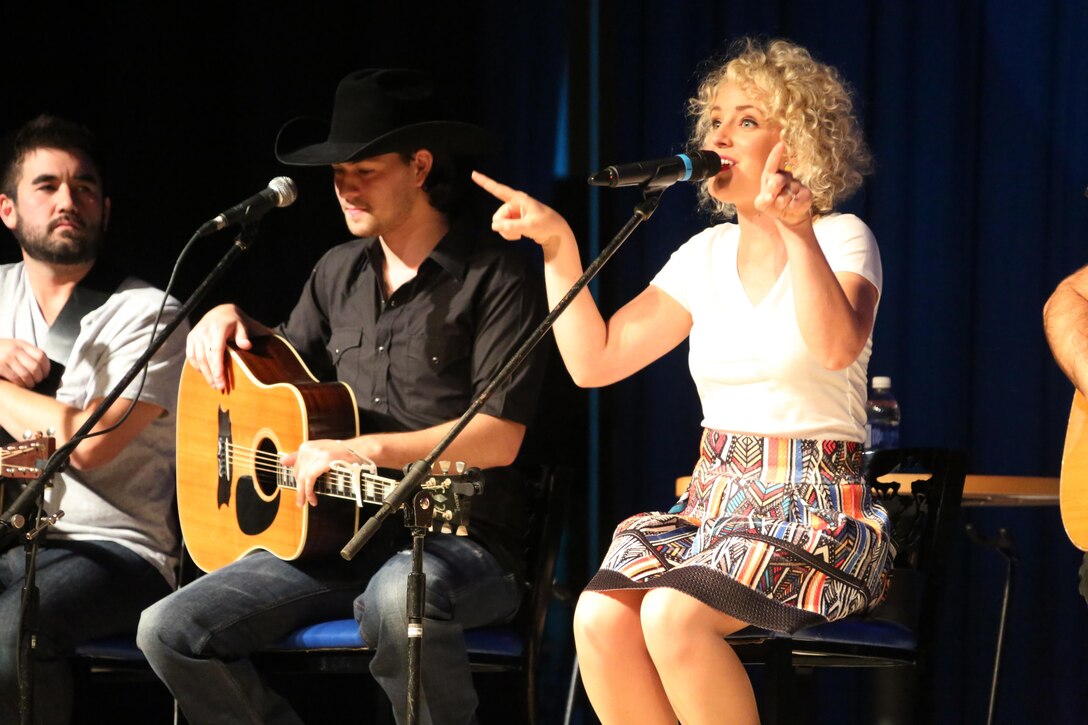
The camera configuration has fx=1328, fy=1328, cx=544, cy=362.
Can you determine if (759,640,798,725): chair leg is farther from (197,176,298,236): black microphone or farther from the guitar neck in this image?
(197,176,298,236): black microphone

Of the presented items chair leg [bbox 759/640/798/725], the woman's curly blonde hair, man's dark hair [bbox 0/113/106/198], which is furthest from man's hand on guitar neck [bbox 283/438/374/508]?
man's dark hair [bbox 0/113/106/198]

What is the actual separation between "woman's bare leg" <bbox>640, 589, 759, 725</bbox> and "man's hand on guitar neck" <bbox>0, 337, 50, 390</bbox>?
188 centimetres

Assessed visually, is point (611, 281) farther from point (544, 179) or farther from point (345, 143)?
point (345, 143)

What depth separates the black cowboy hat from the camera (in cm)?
311

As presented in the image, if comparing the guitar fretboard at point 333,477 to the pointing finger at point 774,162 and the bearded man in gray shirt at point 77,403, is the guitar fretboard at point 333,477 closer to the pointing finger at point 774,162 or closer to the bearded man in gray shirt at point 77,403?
the bearded man in gray shirt at point 77,403

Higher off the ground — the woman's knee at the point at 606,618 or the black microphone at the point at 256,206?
the black microphone at the point at 256,206

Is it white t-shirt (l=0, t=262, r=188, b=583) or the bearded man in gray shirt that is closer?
the bearded man in gray shirt

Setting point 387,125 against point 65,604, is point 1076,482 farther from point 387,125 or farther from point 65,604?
point 65,604

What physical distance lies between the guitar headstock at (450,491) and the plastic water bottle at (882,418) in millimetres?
1603

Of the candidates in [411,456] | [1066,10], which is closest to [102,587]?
[411,456]

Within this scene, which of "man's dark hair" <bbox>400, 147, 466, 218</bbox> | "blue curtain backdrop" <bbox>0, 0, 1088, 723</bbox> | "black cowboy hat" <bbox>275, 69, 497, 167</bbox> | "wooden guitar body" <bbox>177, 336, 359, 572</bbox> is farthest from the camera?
"blue curtain backdrop" <bbox>0, 0, 1088, 723</bbox>

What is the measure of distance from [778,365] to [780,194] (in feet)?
1.49

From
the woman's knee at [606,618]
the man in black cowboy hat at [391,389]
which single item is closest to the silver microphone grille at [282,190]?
the man in black cowboy hat at [391,389]

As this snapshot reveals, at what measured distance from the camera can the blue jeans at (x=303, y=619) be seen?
2604mm
